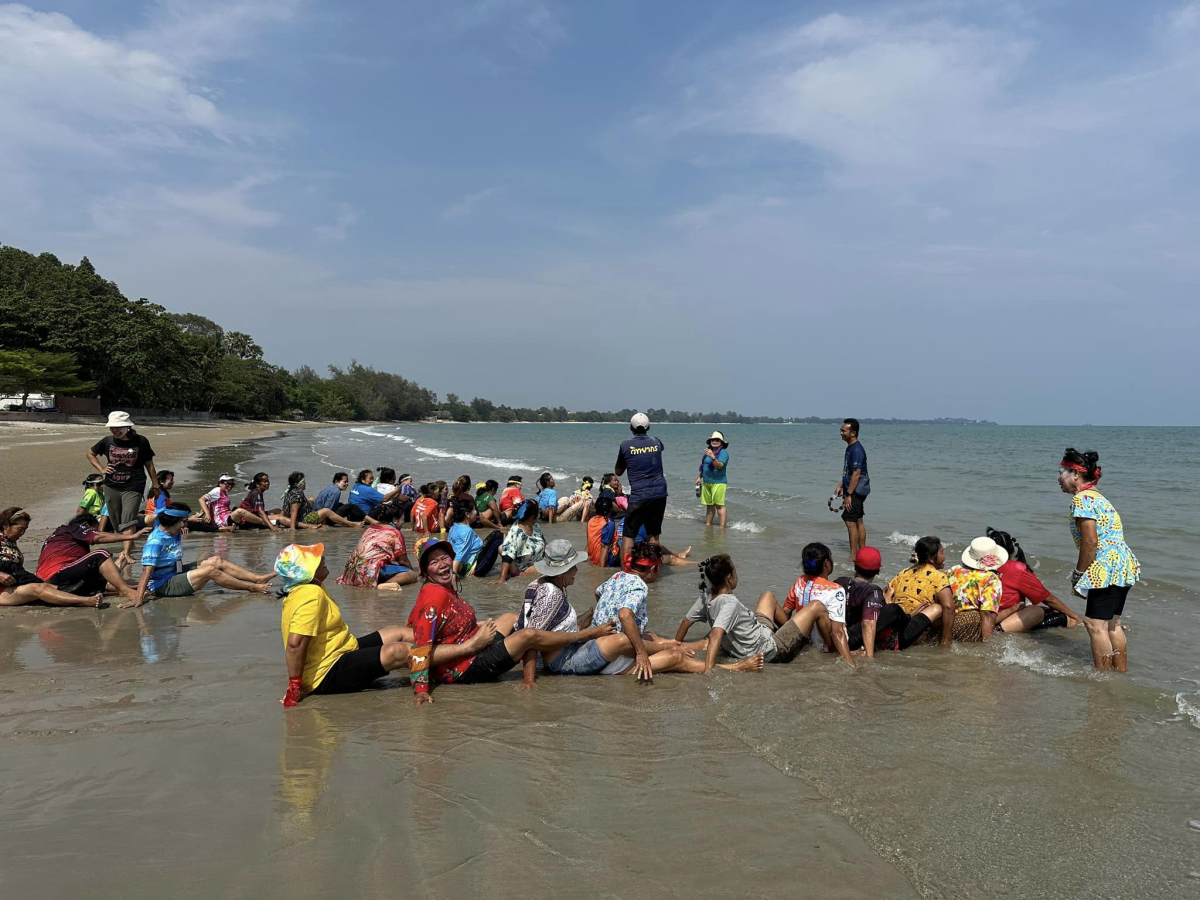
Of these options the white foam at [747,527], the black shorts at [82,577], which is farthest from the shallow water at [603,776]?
the white foam at [747,527]

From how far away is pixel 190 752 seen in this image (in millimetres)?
4051

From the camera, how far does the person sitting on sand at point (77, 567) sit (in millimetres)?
7512

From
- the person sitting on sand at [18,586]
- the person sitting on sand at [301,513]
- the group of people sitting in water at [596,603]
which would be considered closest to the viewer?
the group of people sitting in water at [596,603]

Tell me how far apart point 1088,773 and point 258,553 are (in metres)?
10.2

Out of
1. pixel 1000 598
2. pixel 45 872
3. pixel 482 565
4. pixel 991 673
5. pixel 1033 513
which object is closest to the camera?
pixel 45 872

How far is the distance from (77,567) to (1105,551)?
8.94 meters

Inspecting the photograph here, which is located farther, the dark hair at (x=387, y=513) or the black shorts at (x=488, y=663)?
the dark hair at (x=387, y=513)

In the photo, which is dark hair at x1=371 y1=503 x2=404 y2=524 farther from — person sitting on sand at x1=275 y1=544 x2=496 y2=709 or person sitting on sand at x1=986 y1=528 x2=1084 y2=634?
person sitting on sand at x1=986 y1=528 x2=1084 y2=634

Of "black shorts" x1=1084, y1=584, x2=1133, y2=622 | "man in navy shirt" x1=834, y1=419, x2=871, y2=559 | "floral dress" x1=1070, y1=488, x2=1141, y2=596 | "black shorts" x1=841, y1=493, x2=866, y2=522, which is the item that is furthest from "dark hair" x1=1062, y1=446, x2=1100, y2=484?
"black shorts" x1=841, y1=493, x2=866, y2=522

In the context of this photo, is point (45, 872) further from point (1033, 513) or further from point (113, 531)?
point (1033, 513)

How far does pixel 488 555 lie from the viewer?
948 cm

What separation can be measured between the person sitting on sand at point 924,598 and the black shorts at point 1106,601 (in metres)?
1.01

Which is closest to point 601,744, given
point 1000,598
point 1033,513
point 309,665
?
point 309,665

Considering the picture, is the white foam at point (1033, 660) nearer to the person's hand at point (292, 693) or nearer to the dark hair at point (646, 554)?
the dark hair at point (646, 554)
